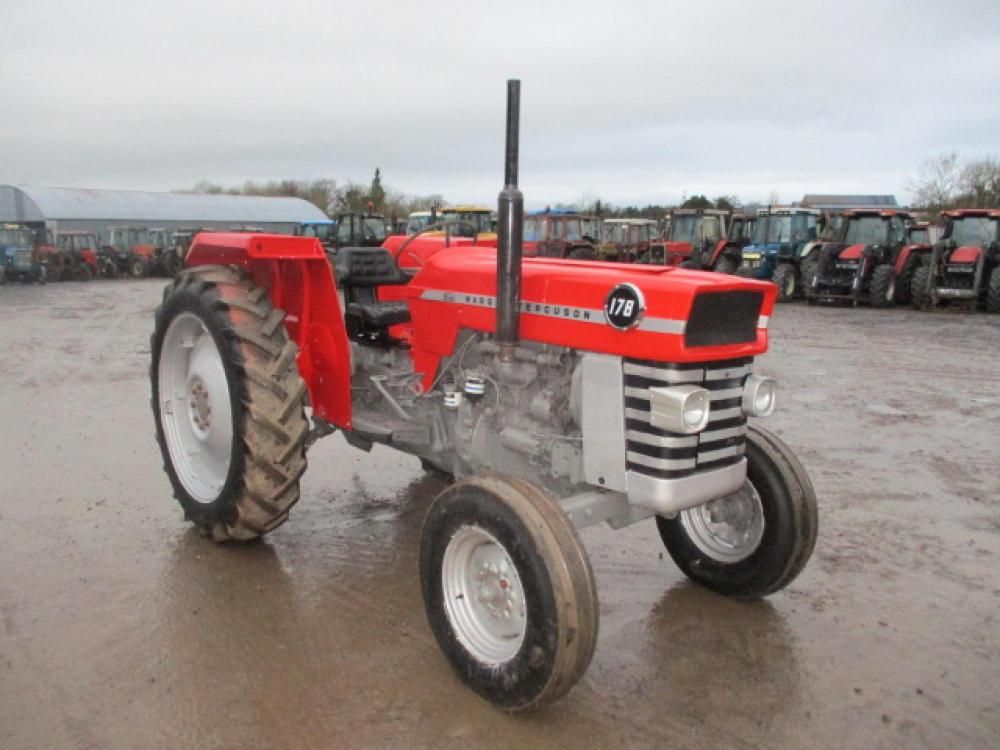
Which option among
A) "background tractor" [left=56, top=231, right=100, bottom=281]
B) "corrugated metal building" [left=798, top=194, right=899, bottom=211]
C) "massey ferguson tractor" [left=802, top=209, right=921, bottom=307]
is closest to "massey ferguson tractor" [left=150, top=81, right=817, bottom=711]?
"massey ferguson tractor" [left=802, top=209, right=921, bottom=307]

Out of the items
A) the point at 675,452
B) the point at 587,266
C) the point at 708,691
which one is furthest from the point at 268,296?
the point at 708,691

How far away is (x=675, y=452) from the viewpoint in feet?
8.53

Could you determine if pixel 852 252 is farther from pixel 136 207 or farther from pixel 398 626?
pixel 136 207

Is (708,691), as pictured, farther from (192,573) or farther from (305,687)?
(192,573)

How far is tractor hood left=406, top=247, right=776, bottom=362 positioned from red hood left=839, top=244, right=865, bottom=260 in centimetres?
1508

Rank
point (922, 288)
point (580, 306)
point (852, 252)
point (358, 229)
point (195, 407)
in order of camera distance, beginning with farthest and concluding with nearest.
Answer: point (358, 229)
point (852, 252)
point (922, 288)
point (195, 407)
point (580, 306)

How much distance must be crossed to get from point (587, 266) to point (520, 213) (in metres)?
0.47

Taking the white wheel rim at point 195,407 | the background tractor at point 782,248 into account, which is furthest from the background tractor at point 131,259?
the white wheel rim at point 195,407

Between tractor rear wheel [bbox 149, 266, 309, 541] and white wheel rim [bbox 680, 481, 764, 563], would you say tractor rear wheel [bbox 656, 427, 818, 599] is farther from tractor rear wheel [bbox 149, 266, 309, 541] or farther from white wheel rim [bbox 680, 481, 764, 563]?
tractor rear wheel [bbox 149, 266, 309, 541]

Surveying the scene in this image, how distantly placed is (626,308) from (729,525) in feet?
4.29

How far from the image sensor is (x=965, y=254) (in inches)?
610

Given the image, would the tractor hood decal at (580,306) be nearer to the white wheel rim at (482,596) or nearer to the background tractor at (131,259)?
the white wheel rim at (482,596)

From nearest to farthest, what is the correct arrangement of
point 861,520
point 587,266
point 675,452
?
1. point 675,452
2. point 587,266
3. point 861,520

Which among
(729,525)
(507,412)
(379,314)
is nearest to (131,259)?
(379,314)
